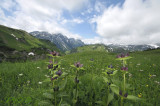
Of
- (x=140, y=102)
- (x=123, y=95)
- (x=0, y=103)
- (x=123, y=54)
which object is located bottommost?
(x=0, y=103)

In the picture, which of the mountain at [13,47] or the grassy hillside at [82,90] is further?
the mountain at [13,47]

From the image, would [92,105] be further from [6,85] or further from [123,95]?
[6,85]

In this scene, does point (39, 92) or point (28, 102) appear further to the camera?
point (39, 92)

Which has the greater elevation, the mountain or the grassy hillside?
the mountain

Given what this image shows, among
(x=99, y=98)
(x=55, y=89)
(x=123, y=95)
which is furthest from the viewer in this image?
(x=99, y=98)

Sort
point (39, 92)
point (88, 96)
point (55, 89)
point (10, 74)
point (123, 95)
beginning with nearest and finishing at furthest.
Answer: point (123, 95)
point (55, 89)
point (88, 96)
point (39, 92)
point (10, 74)

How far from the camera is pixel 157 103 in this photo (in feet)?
6.89

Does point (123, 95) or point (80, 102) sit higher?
point (123, 95)

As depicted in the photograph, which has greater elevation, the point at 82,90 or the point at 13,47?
the point at 13,47

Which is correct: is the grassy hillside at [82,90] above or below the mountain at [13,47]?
below

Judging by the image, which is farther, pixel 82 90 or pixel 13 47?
pixel 13 47

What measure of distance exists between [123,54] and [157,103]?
5.40 ft

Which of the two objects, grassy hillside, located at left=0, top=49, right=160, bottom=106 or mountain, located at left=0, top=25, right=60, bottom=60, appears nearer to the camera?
grassy hillside, located at left=0, top=49, right=160, bottom=106

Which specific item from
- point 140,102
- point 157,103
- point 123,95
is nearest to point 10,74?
point 123,95
